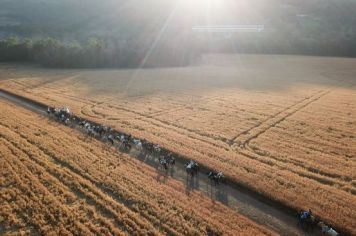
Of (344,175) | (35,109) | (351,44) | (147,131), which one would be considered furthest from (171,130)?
(351,44)

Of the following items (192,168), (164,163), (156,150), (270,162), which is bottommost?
(270,162)

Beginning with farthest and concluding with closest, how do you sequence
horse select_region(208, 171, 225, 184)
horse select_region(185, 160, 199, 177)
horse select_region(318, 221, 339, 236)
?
horse select_region(185, 160, 199, 177) → horse select_region(208, 171, 225, 184) → horse select_region(318, 221, 339, 236)

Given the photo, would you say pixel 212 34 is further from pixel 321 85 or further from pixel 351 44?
pixel 321 85

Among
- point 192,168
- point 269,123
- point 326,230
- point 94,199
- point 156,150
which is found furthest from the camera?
point 269,123

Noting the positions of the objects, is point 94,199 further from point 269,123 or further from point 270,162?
point 269,123

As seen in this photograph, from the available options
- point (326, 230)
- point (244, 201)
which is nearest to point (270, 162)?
point (244, 201)

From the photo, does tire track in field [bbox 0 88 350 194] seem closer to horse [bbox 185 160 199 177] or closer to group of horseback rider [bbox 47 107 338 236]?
group of horseback rider [bbox 47 107 338 236]

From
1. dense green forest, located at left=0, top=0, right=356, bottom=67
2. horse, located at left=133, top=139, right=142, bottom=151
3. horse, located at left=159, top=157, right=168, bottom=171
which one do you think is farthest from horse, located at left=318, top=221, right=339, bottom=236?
dense green forest, located at left=0, top=0, right=356, bottom=67
